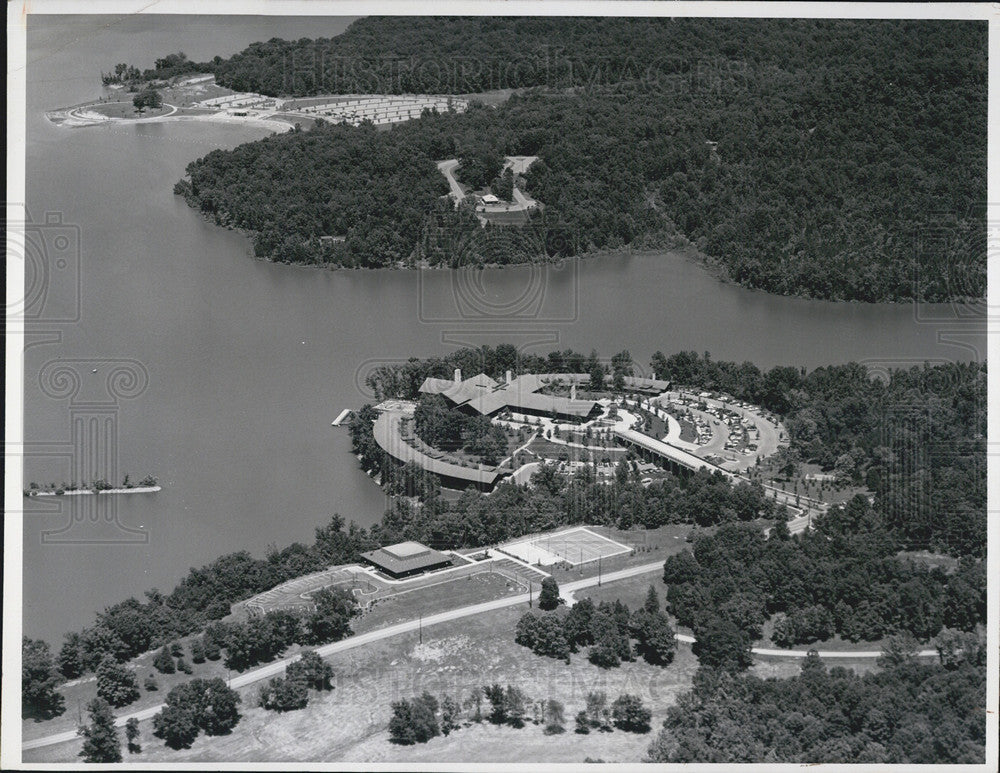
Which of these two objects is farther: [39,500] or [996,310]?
[39,500]

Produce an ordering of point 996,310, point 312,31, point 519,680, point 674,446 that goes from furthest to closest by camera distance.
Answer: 1. point 312,31
2. point 674,446
3. point 519,680
4. point 996,310

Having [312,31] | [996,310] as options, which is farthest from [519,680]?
[312,31]

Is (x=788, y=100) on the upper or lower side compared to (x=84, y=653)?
upper

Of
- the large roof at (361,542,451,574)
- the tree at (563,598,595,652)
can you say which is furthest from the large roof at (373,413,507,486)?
the tree at (563,598,595,652)

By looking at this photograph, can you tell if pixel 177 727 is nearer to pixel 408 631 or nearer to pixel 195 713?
pixel 195 713

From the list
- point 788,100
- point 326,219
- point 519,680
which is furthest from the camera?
point 788,100

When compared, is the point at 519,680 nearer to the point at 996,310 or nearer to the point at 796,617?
the point at 796,617
